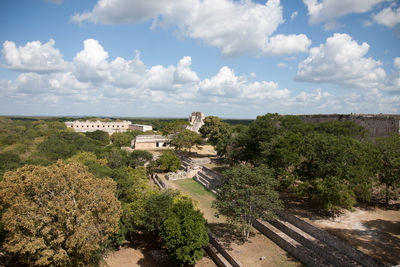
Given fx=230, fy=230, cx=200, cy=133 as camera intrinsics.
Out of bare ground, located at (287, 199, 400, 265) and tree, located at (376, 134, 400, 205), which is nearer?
bare ground, located at (287, 199, 400, 265)

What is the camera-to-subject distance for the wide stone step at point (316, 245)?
28.5 feet

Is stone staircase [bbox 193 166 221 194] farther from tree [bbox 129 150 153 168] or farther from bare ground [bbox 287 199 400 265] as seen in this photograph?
bare ground [bbox 287 199 400 265]

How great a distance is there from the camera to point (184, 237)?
951 cm

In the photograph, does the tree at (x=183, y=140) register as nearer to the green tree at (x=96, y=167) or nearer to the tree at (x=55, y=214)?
the green tree at (x=96, y=167)

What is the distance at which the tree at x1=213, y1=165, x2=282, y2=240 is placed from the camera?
35.4 ft

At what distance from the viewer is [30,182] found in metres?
7.57

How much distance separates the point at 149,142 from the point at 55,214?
89.6 ft

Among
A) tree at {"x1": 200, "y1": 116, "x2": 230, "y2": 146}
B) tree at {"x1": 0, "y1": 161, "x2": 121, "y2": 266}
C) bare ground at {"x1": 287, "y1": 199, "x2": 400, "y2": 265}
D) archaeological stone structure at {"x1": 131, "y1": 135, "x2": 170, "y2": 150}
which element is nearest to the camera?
tree at {"x1": 0, "y1": 161, "x2": 121, "y2": 266}

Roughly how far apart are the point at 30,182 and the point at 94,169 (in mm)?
8471

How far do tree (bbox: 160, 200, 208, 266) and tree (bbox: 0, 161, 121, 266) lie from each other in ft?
8.22

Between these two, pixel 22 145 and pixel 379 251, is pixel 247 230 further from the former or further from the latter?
pixel 22 145

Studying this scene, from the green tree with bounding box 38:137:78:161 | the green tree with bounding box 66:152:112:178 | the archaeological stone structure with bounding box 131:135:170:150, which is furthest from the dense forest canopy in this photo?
the archaeological stone structure with bounding box 131:135:170:150

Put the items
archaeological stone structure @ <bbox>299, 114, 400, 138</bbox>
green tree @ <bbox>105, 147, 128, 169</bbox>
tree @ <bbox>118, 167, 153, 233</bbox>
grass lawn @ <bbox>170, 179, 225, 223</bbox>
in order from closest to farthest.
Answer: tree @ <bbox>118, 167, 153, 233</bbox> → grass lawn @ <bbox>170, 179, 225, 223</bbox> → archaeological stone structure @ <bbox>299, 114, 400, 138</bbox> → green tree @ <bbox>105, 147, 128, 169</bbox>

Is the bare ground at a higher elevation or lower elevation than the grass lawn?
higher
